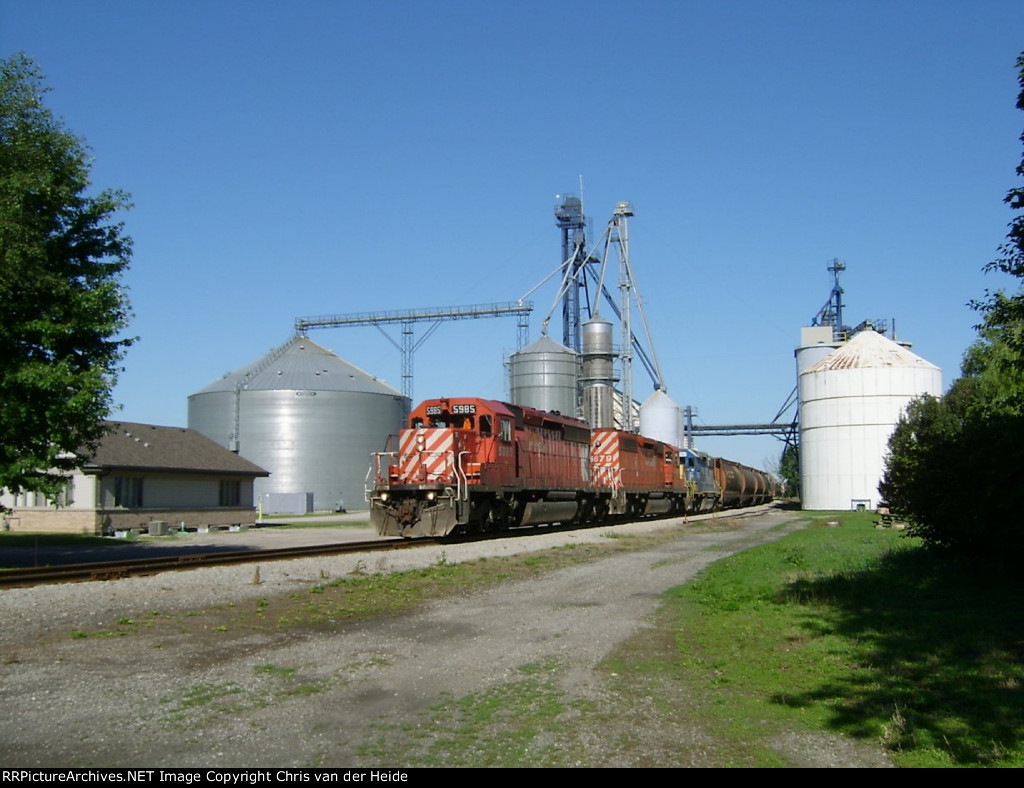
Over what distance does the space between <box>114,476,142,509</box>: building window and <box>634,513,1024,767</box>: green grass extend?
2818 centimetres

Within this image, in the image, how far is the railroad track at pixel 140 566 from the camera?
15664 millimetres

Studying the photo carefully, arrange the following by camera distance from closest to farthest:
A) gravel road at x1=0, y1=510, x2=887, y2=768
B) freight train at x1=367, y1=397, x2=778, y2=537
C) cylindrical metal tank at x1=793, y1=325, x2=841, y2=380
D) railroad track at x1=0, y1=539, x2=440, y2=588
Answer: gravel road at x1=0, y1=510, x2=887, y2=768, railroad track at x1=0, y1=539, x2=440, y2=588, freight train at x1=367, y1=397, x2=778, y2=537, cylindrical metal tank at x1=793, y1=325, x2=841, y2=380

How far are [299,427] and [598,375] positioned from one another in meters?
21.5

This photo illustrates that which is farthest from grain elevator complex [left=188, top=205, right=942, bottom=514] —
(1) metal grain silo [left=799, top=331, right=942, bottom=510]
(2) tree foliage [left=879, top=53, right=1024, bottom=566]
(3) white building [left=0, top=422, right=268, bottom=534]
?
(2) tree foliage [left=879, top=53, right=1024, bottom=566]

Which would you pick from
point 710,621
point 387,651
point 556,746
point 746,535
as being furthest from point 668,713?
point 746,535

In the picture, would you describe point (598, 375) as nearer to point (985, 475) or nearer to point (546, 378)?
point (546, 378)

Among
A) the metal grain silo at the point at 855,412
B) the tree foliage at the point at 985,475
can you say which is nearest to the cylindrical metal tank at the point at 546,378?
the metal grain silo at the point at 855,412

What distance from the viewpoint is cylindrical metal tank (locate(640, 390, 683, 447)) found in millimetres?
69438

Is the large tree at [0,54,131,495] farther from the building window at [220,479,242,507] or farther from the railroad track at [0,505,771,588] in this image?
the building window at [220,479,242,507]

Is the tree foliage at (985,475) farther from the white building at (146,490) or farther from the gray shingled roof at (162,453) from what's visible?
the gray shingled roof at (162,453)

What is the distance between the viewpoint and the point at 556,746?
6246 mm

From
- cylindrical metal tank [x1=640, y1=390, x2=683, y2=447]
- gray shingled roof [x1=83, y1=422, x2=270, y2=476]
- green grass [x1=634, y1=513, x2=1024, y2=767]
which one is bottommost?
green grass [x1=634, y1=513, x2=1024, y2=767]

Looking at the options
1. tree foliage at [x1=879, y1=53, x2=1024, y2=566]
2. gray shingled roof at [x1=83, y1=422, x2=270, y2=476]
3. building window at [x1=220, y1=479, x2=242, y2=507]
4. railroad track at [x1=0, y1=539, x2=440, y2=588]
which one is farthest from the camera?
building window at [x1=220, y1=479, x2=242, y2=507]

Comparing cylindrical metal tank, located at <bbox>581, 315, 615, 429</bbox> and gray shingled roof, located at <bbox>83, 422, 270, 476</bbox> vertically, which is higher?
cylindrical metal tank, located at <bbox>581, 315, 615, 429</bbox>
